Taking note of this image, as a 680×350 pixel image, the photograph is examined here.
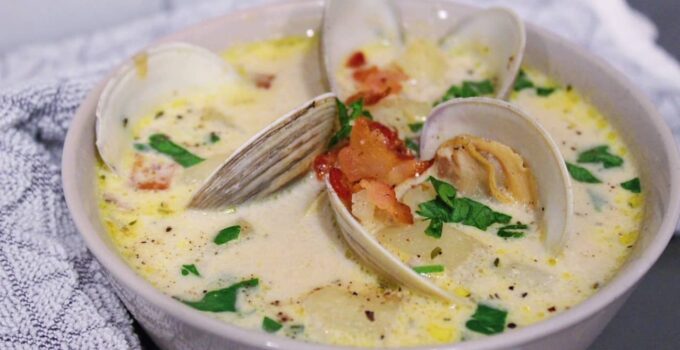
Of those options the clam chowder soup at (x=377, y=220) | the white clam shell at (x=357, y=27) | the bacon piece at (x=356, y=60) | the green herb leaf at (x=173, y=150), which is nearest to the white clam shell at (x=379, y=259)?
the clam chowder soup at (x=377, y=220)

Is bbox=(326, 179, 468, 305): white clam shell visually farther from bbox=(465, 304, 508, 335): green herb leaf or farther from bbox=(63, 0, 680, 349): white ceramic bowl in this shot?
bbox=(63, 0, 680, 349): white ceramic bowl

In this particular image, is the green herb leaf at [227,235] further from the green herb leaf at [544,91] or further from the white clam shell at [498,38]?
the green herb leaf at [544,91]

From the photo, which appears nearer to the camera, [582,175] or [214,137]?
[582,175]

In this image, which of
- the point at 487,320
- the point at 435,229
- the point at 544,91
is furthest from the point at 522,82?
the point at 487,320

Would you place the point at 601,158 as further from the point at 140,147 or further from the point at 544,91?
the point at 140,147

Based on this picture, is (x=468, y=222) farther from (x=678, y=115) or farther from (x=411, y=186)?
(x=678, y=115)

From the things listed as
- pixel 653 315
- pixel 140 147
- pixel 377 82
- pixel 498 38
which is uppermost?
pixel 498 38

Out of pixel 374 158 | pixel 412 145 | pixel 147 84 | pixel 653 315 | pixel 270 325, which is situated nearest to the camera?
pixel 270 325
